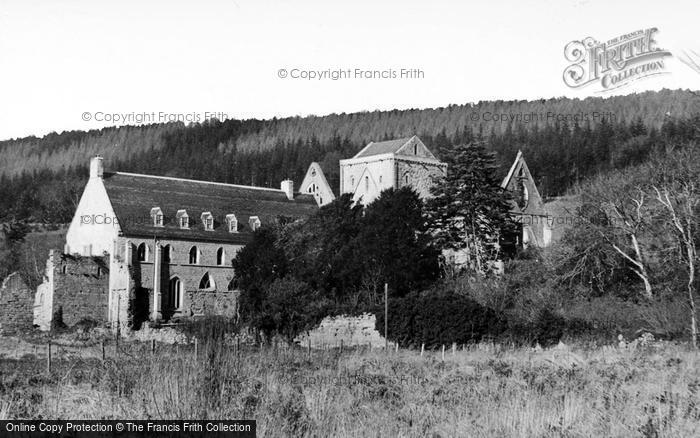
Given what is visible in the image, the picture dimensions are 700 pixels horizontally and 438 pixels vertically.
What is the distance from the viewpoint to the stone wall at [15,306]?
43.1 metres

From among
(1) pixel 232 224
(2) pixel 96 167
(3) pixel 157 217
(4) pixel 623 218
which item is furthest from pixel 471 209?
(2) pixel 96 167

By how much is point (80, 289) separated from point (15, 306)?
864 centimetres

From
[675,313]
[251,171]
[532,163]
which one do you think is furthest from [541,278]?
[251,171]

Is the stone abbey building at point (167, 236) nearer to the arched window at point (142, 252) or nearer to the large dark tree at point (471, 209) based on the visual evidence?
the arched window at point (142, 252)

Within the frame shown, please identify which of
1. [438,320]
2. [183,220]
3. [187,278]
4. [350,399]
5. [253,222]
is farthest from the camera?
[253,222]

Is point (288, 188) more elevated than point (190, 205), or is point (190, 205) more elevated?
point (288, 188)

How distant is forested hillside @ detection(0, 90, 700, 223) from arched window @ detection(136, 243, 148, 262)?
47783 millimetres

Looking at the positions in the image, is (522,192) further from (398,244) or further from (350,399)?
(350,399)

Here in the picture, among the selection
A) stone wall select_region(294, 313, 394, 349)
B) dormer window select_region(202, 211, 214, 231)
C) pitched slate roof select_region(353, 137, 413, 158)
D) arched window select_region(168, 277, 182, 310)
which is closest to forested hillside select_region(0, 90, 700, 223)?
pitched slate roof select_region(353, 137, 413, 158)

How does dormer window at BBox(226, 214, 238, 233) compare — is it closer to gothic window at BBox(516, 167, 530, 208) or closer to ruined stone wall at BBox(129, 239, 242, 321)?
ruined stone wall at BBox(129, 239, 242, 321)

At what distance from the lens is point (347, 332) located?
37500 mm

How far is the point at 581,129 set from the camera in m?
119

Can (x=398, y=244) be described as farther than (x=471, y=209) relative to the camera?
No

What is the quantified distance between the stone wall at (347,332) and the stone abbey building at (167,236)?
13951 mm
